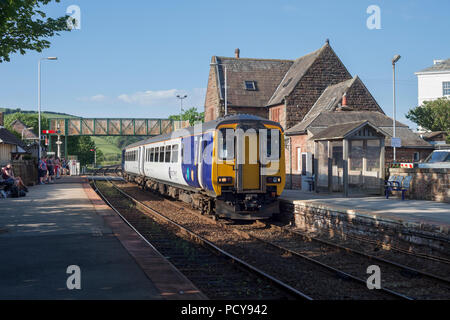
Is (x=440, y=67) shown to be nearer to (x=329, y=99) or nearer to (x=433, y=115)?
(x=433, y=115)

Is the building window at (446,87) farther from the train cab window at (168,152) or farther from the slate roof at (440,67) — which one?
the train cab window at (168,152)

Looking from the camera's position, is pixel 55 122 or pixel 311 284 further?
pixel 55 122

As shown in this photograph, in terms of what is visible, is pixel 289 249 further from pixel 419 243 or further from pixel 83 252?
pixel 83 252

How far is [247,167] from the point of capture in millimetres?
14852

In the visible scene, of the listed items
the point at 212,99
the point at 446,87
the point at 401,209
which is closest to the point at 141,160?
the point at 212,99

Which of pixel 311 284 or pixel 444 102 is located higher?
pixel 444 102

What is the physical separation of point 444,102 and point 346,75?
19.6 meters

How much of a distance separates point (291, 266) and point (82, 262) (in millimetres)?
3890

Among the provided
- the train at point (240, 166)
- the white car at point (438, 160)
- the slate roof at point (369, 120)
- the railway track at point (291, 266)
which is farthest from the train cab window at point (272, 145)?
the slate roof at point (369, 120)

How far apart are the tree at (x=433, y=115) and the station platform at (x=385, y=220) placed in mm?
37131

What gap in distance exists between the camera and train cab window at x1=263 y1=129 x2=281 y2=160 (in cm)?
1518
